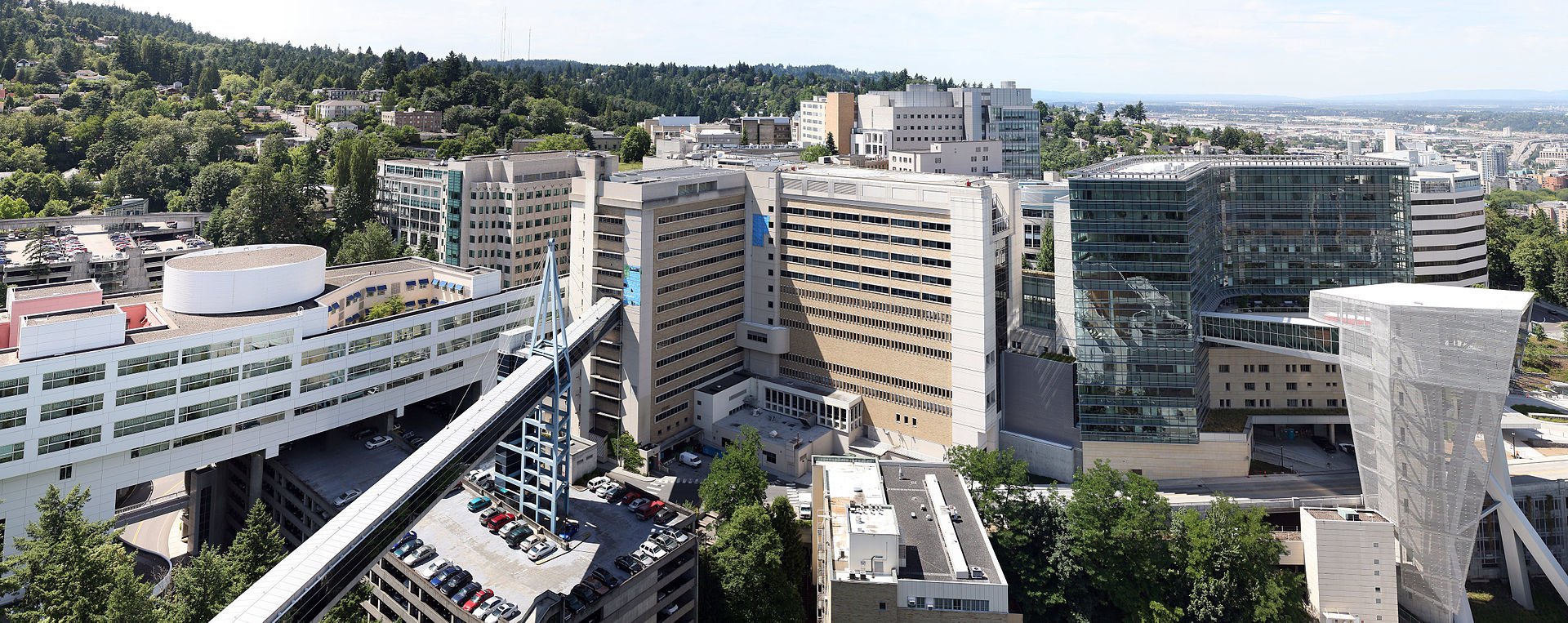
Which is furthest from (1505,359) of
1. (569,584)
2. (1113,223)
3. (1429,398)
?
(569,584)

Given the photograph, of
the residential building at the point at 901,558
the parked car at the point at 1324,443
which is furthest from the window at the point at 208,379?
the parked car at the point at 1324,443

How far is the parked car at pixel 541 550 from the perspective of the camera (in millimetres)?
54906

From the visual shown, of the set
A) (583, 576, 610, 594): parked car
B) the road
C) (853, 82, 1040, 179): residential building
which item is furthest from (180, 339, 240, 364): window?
(853, 82, 1040, 179): residential building

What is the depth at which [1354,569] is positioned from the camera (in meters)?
59.8

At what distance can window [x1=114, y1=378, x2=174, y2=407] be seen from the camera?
190 feet

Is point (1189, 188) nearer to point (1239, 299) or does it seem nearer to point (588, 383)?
point (1239, 299)

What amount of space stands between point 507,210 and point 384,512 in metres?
68.7

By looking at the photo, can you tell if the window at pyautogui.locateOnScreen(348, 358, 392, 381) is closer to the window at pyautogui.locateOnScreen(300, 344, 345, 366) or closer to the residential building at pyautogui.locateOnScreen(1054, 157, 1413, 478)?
the window at pyautogui.locateOnScreen(300, 344, 345, 366)

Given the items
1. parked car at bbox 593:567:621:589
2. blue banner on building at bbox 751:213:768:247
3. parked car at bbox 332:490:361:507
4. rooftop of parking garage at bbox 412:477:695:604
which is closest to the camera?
parked car at bbox 593:567:621:589

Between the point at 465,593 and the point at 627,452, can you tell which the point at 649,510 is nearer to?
the point at 465,593

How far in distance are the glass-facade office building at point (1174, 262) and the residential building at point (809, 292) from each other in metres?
8.14

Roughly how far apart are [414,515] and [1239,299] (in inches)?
2777

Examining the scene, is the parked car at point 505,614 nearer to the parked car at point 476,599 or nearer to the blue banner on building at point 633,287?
the parked car at point 476,599

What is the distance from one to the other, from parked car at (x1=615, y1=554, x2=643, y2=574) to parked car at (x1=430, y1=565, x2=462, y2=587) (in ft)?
29.8
